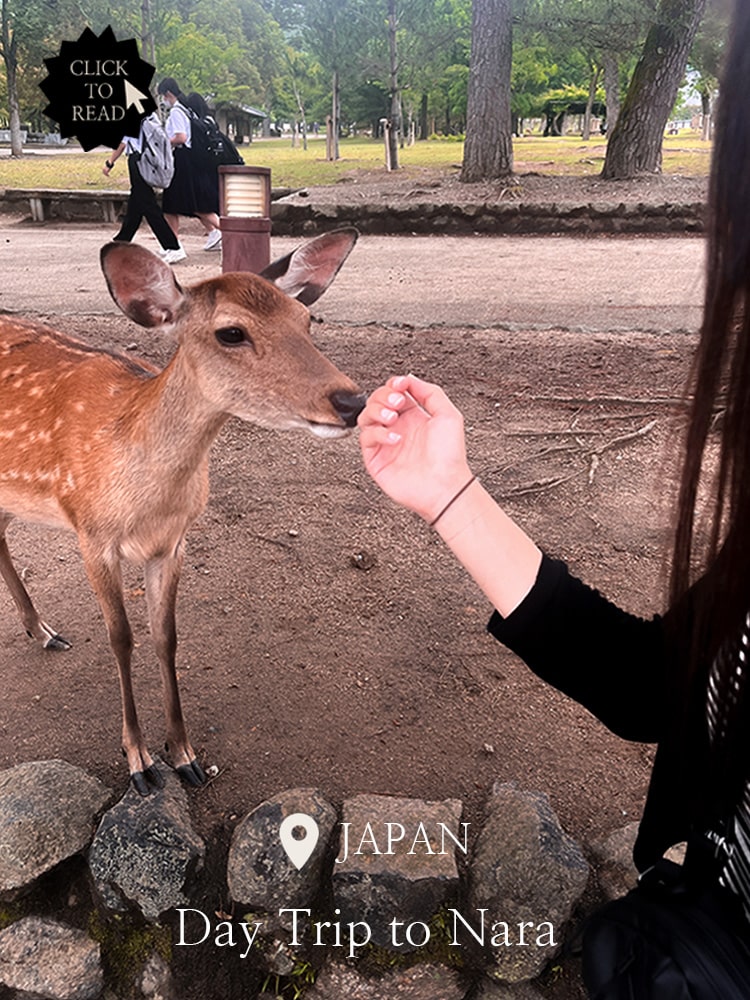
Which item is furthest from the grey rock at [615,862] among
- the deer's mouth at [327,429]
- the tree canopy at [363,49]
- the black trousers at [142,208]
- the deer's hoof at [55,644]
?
the black trousers at [142,208]

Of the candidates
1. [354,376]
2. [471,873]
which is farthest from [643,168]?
[471,873]

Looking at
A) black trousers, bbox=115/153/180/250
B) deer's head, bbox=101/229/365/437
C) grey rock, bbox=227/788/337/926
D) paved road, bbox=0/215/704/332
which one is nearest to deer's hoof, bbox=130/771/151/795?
grey rock, bbox=227/788/337/926

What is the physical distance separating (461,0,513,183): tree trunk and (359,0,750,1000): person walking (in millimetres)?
12489

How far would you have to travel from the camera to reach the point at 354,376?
4.89m

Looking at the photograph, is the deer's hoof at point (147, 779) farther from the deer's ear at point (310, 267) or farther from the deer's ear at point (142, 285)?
the deer's ear at point (310, 267)

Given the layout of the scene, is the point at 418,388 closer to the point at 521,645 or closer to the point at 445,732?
the point at 521,645

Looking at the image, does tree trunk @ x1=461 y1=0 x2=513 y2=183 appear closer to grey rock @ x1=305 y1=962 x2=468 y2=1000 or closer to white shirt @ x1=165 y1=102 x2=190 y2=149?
white shirt @ x1=165 y1=102 x2=190 y2=149

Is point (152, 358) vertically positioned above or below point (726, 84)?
below

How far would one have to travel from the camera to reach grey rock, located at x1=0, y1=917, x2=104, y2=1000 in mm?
1830

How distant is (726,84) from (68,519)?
1.89m

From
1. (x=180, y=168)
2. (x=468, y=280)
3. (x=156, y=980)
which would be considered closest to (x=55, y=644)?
(x=156, y=980)

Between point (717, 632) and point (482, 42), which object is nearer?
point (717, 632)

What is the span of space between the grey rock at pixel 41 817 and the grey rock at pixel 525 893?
95 cm

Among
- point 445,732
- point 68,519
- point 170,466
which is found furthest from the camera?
point 445,732
